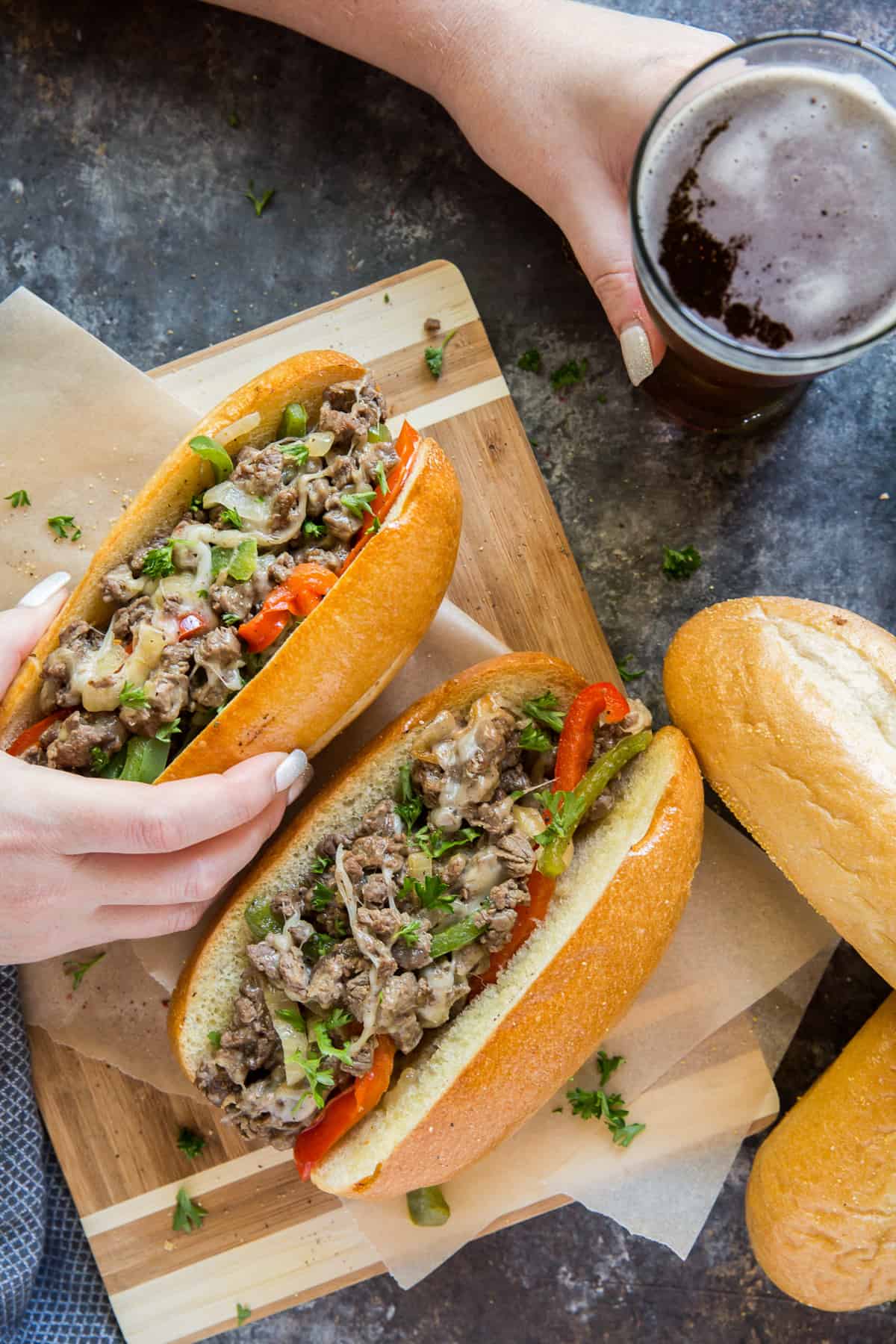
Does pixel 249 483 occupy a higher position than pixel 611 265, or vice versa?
pixel 611 265

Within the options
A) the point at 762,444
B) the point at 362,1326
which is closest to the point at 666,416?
the point at 762,444

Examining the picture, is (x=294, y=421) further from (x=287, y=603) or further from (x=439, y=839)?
(x=439, y=839)

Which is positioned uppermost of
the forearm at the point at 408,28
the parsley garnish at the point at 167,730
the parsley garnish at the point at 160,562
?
the forearm at the point at 408,28

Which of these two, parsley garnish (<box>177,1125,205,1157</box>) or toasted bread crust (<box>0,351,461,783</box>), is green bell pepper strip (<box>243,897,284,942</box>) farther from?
parsley garnish (<box>177,1125,205,1157</box>)

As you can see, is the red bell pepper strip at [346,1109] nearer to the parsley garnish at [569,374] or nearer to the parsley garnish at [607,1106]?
the parsley garnish at [607,1106]

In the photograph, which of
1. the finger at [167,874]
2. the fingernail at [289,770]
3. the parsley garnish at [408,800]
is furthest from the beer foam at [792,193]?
the finger at [167,874]

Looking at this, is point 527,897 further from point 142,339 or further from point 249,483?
point 142,339
